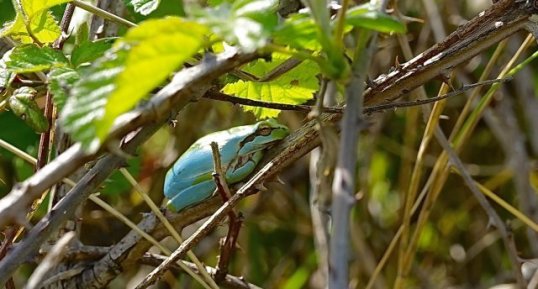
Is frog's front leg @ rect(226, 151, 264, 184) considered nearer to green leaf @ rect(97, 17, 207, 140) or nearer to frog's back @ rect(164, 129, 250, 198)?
frog's back @ rect(164, 129, 250, 198)

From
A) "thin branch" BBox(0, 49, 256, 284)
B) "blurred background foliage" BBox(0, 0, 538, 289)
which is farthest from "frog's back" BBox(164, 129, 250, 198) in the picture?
"blurred background foliage" BBox(0, 0, 538, 289)

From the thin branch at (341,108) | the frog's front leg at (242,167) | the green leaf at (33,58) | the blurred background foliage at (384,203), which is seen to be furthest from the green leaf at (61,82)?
the blurred background foliage at (384,203)

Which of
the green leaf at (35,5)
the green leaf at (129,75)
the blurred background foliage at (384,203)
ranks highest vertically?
the green leaf at (129,75)

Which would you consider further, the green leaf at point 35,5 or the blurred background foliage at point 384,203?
the blurred background foliage at point 384,203

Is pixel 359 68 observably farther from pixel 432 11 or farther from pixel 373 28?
pixel 432 11

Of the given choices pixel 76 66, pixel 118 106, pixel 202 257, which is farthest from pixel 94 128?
pixel 202 257

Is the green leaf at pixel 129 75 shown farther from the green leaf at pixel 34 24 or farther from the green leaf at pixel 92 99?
the green leaf at pixel 34 24
